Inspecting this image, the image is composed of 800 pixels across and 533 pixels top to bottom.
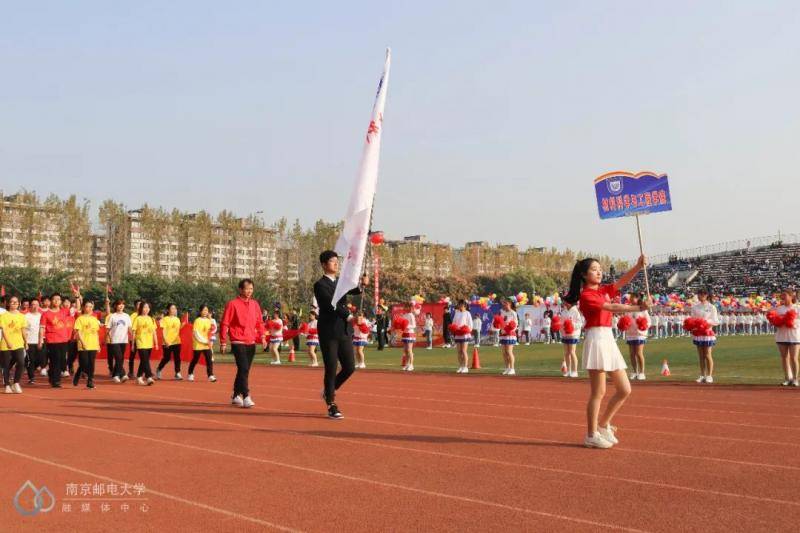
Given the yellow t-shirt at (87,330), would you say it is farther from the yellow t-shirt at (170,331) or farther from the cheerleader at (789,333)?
the cheerleader at (789,333)

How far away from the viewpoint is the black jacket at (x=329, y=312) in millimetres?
10469

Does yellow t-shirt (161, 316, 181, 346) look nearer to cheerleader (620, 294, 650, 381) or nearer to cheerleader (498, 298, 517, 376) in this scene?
cheerleader (498, 298, 517, 376)

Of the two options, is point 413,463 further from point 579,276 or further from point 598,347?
point 579,276

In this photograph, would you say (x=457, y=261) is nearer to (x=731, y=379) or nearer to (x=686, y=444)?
(x=731, y=379)

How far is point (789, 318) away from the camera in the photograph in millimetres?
15398

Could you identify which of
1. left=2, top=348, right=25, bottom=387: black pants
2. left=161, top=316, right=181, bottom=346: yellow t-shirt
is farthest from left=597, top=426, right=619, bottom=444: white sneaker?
left=161, top=316, right=181, bottom=346: yellow t-shirt

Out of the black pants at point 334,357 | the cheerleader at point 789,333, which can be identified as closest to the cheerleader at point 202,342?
the black pants at point 334,357

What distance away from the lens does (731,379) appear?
17266 millimetres

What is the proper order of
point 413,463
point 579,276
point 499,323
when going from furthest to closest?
point 499,323 < point 579,276 < point 413,463

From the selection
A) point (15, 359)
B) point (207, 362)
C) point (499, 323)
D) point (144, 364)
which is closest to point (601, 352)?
point (15, 359)

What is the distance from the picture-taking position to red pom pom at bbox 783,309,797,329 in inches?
606

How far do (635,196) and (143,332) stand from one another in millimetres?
10704

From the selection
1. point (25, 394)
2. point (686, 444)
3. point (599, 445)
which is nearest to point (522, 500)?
point (599, 445)

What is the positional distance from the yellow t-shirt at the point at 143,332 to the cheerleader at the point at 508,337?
27.1 ft
